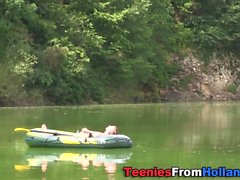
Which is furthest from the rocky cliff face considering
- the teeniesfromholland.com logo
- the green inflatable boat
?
the teeniesfromholland.com logo

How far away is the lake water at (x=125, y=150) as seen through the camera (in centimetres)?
1789

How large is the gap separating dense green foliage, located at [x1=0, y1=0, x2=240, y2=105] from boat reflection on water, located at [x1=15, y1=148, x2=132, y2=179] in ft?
72.8

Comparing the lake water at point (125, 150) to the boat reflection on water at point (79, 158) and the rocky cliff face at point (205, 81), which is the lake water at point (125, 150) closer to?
the boat reflection on water at point (79, 158)

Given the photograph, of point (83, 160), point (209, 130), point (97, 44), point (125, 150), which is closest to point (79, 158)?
point (83, 160)

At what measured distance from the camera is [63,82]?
150 ft

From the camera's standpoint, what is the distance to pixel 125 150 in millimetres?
21594

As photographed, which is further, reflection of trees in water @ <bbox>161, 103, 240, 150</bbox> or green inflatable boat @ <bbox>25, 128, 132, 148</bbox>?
reflection of trees in water @ <bbox>161, 103, 240, 150</bbox>

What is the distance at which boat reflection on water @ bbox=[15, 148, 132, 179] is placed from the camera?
1833 cm

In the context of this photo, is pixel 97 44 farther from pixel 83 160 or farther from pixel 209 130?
pixel 83 160

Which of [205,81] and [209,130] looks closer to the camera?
[209,130]

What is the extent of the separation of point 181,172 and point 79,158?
3.69 m

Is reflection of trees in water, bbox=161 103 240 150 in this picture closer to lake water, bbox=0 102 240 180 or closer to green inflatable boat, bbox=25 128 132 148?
Result: lake water, bbox=0 102 240 180

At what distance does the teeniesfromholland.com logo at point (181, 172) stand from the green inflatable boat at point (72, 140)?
12.2ft

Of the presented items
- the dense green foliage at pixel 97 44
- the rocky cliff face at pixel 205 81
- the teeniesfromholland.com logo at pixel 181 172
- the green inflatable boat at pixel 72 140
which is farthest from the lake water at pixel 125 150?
the rocky cliff face at pixel 205 81
